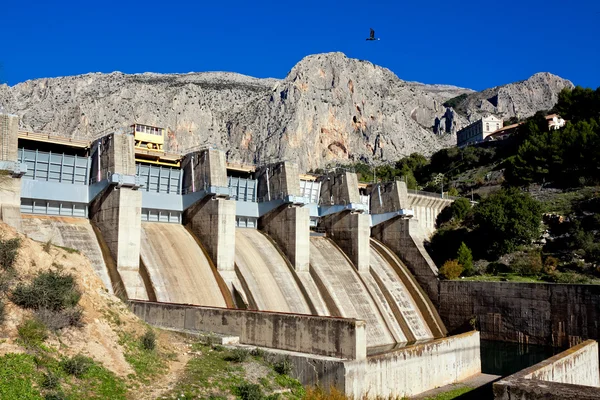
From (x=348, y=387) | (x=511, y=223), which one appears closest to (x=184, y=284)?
(x=348, y=387)

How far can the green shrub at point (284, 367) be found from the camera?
15.9m

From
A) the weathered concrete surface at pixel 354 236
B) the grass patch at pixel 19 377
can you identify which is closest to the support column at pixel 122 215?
the grass patch at pixel 19 377

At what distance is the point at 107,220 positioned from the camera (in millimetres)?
26266

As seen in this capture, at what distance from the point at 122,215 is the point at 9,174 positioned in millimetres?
4931

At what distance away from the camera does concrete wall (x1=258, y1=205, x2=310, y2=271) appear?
32844mm

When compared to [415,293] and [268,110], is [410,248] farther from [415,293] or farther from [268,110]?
[268,110]

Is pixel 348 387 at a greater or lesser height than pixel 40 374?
lesser

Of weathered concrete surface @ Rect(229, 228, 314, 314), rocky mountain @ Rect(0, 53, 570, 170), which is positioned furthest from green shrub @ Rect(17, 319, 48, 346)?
rocky mountain @ Rect(0, 53, 570, 170)

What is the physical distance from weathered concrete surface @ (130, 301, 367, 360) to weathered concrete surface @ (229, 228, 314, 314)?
828cm

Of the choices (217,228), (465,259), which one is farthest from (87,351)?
(465,259)

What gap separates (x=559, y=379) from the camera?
17781mm

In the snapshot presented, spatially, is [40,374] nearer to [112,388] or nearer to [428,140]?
[112,388]

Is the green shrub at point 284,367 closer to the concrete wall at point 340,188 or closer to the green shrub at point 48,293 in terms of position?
the green shrub at point 48,293

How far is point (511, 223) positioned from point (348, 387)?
2883cm
